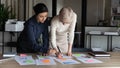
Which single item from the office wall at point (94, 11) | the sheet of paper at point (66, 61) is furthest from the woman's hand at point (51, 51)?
the office wall at point (94, 11)

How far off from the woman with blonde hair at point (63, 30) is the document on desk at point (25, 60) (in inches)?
13.3

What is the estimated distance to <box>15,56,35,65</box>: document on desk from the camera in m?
2.44

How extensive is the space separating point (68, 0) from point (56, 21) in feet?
17.2

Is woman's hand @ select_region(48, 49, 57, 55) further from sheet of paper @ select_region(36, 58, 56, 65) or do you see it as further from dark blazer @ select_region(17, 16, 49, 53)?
sheet of paper @ select_region(36, 58, 56, 65)

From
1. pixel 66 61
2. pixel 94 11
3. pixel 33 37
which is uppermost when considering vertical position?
pixel 94 11

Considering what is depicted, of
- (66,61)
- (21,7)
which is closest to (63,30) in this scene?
(66,61)

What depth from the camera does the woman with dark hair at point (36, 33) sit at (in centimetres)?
287

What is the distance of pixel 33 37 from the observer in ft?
9.45

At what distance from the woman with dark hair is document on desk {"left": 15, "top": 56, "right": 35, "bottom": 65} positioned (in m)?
0.23

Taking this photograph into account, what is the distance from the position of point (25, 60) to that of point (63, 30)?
0.73 m

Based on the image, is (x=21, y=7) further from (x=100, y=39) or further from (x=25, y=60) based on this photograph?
(x=25, y=60)

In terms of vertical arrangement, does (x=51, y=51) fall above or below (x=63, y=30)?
below

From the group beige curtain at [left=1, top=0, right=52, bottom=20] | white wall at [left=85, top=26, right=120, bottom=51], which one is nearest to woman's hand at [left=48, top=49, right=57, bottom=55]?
white wall at [left=85, top=26, right=120, bottom=51]

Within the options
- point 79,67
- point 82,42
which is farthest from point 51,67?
point 82,42
